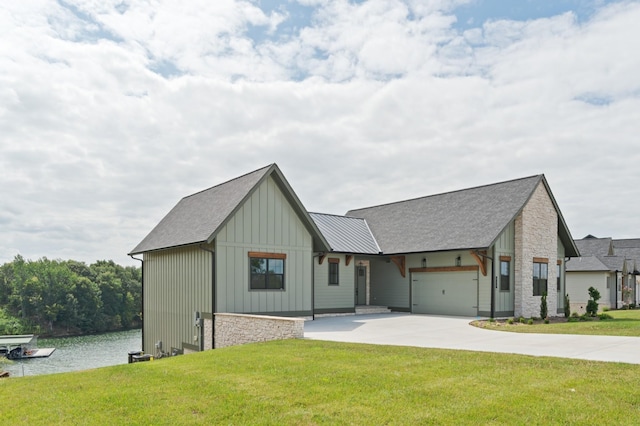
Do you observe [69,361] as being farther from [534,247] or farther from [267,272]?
[534,247]

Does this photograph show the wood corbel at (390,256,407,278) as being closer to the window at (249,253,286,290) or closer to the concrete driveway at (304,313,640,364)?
the concrete driveway at (304,313,640,364)

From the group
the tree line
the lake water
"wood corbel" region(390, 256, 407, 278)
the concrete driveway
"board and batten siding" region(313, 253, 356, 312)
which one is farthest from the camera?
the tree line

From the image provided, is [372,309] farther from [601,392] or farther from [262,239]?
[601,392]

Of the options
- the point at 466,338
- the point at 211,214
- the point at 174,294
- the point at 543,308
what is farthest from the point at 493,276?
the point at 174,294

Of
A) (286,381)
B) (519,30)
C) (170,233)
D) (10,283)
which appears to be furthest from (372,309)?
(10,283)

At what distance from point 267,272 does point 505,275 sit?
10225mm

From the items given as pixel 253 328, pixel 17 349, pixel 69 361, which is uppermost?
pixel 253 328

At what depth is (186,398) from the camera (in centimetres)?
744

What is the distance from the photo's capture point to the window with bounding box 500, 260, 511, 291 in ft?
70.6

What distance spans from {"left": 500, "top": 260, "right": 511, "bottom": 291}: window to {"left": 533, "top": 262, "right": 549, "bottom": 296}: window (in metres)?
1.81

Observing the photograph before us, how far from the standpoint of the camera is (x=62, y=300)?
6038 centimetres

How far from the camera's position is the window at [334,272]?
22.9 metres

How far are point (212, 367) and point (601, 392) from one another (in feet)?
21.1

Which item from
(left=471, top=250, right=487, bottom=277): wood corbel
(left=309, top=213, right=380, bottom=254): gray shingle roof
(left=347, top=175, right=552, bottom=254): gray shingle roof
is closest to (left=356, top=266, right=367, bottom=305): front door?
(left=309, top=213, right=380, bottom=254): gray shingle roof
